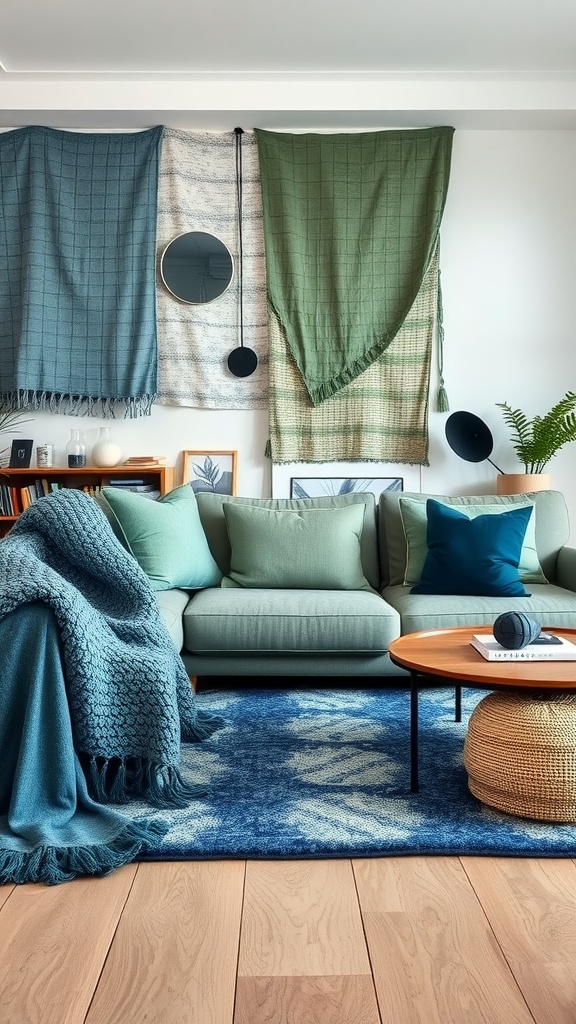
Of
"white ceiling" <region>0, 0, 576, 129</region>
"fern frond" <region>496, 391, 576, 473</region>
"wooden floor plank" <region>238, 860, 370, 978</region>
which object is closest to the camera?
"wooden floor plank" <region>238, 860, 370, 978</region>

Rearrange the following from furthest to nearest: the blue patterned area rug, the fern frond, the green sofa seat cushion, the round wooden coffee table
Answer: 1. the fern frond
2. the green sofa seat cushion
3. the round wooden coffee table
4. the blue patterned area rug

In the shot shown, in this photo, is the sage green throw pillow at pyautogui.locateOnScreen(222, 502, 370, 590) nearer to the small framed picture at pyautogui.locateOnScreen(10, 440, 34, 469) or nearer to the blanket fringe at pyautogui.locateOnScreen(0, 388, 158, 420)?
the blanket fringe at pyautogui.locateOnScreen(0, 388, 158, 420)

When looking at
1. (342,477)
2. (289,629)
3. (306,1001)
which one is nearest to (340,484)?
(342,477)

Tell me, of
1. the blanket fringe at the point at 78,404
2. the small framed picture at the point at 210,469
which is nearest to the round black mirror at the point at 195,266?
the blanket fringe at the point at 78,404

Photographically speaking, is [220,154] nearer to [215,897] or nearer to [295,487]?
[295,487]

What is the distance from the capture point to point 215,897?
1.76m

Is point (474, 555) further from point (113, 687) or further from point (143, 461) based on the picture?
point (143, 461)

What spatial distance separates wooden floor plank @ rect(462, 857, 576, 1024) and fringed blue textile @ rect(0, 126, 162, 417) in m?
3.25

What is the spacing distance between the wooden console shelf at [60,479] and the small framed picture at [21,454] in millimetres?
44

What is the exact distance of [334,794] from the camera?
A: 2260 millimetres

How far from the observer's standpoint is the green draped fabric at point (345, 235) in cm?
456

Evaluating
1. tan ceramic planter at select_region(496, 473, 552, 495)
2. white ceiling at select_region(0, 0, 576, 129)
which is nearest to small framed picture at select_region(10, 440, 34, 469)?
white ceiling at select_region(0, 0, 576, 129)

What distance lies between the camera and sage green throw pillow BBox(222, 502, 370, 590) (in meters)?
3.65

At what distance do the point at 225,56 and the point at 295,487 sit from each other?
6.84ft
